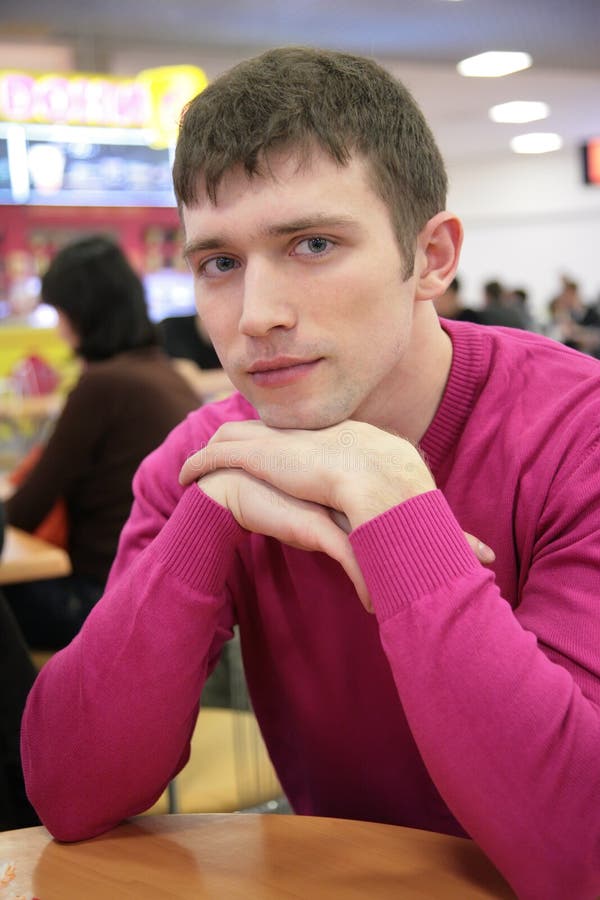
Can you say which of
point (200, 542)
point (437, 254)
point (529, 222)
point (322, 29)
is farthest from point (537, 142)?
point (200, 542)

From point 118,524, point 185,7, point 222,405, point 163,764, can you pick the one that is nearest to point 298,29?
point 185,7

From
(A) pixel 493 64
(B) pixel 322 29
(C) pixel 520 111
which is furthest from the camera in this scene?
(C) pixel 520 111

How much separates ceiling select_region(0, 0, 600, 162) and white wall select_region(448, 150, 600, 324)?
26.9 ft

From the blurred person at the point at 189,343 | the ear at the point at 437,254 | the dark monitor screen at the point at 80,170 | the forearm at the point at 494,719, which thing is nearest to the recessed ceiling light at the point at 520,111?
the dark monitor screen at the point at 80,170

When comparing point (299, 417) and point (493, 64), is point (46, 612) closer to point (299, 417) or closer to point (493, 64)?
point (299, 417)

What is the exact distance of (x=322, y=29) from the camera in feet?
20.2

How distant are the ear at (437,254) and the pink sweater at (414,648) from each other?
8cm

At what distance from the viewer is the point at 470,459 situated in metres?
1.08

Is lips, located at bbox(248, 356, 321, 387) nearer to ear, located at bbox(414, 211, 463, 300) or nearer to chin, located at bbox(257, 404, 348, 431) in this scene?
chin, located at bbox(257, 404, 348, 431)

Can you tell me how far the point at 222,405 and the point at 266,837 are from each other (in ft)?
1.81

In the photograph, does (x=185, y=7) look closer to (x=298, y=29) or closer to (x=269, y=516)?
(x=298, y=29)

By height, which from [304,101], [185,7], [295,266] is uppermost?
[185,7]

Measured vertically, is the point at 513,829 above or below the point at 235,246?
below

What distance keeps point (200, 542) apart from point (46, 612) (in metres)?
1.67
